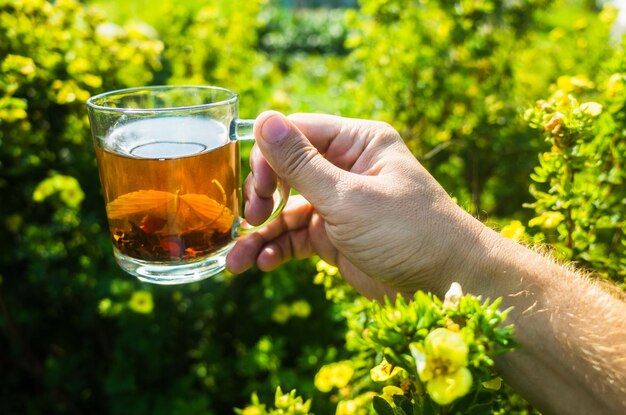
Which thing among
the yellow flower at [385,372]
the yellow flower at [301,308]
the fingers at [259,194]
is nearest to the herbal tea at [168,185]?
the fingers at [259,194]

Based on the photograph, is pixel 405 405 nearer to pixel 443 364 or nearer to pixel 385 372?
pixel 385 372

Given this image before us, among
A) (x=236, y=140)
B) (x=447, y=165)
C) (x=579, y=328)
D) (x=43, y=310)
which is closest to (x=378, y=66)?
(x=447, y=165)

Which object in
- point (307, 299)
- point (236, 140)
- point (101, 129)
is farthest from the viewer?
point (307, 299)

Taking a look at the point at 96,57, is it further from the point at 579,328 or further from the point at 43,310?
the point at 579,328

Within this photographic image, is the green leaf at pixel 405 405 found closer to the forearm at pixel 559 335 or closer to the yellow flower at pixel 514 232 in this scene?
the forearm at pixel 559 335

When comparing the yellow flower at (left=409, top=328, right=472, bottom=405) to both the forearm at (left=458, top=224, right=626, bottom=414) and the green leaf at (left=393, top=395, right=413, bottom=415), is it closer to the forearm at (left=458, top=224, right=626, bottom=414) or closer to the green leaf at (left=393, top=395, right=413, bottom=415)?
the green leaf at (left=393, top=395, right=413, bottom=415)

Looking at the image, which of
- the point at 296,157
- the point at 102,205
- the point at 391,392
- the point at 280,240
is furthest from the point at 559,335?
the point at 102,205

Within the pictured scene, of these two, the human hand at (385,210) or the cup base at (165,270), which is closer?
the human hand at (385,210)
